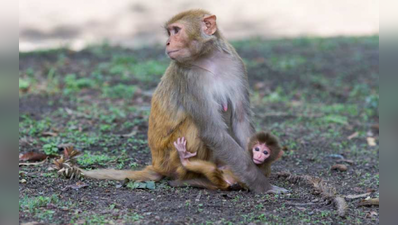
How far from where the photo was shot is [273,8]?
62.8 feet

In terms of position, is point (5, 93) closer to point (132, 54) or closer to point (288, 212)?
point (288, 212)

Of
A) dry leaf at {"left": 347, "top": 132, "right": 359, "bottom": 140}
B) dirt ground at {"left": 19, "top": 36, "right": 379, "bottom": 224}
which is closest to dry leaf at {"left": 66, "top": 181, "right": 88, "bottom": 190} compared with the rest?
dirt ground at {"left": 19, "top": 36, "right": 379, "bottom": 224}

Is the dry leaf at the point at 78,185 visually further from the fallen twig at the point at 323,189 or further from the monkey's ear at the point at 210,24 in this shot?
the fallen twig at the point at 323,189

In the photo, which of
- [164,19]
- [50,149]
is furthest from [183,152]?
[164,19]

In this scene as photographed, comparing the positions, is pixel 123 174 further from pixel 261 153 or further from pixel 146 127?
pixel 146 127

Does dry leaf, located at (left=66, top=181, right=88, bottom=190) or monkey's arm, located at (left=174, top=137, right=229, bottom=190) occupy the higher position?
monkey's arm, located at (left=174, top=137, right=229, bottom=190)

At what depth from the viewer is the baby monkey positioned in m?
5.55

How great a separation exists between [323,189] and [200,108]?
1.39m

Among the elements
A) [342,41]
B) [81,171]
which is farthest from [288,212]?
[342,41]

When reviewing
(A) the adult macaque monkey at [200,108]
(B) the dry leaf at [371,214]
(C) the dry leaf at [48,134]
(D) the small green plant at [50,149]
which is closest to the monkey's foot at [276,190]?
(A) the adult macaque monkey at [200,108]

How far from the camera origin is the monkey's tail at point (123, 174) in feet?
18.7

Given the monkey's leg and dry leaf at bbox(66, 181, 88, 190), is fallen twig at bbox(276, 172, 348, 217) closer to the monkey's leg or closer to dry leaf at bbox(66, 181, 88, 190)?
the monkey's leg

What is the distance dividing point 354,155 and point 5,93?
4998 millimetres

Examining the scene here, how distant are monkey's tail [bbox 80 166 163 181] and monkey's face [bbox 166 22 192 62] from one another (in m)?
1.17
